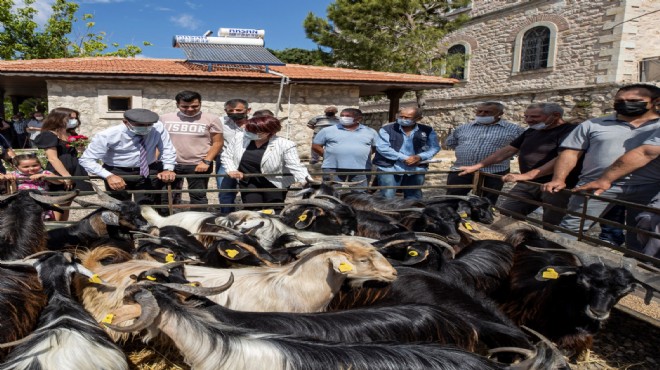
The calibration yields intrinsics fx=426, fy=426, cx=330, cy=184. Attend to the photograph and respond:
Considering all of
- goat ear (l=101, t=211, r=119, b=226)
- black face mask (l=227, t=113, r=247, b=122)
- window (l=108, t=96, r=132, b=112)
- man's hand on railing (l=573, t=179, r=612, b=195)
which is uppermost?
window (l=108, t=96, r=132, b=112)

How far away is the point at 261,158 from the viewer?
15.6 ft

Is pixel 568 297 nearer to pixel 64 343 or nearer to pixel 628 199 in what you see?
pixel 628 199

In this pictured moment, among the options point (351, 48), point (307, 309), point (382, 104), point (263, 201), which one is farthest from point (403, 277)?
point (382, 104)

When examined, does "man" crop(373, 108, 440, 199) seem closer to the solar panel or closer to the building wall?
the building wall

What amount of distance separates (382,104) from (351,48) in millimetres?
5201

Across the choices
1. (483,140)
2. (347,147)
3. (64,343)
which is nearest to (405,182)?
(347,147)

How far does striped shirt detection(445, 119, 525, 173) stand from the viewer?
18.0 ft

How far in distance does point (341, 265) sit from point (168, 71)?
10.5 meters

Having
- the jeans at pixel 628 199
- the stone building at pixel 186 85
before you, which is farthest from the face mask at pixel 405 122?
the stone building at pixel 186 85

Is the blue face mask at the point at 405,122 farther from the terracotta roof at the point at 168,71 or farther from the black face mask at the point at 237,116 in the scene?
the terracotta roof at the point at 168,71

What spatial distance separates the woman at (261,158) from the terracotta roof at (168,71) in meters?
7.32

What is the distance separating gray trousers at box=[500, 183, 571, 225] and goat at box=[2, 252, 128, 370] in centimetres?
419

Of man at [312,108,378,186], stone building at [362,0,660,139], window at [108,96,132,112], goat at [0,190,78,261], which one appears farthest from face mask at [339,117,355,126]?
stone building at [362,0,660,139]

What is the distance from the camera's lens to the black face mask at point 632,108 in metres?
3.72
